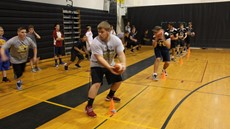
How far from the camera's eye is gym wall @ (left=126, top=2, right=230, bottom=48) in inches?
548

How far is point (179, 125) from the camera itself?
3.23 metres

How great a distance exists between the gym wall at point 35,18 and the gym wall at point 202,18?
6.81 m

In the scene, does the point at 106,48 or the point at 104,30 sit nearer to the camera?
the point at 104,30

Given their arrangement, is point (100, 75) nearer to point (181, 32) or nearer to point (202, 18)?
point (181, 32)

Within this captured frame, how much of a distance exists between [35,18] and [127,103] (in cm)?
672

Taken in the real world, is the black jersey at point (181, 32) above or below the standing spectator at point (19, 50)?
above

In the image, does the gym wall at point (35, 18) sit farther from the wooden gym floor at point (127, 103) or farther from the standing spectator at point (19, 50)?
the standing spectator at point (19, 50)

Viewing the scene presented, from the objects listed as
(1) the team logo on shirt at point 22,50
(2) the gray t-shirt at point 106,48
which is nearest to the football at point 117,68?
(2) the gray t-shirt at point 106,48

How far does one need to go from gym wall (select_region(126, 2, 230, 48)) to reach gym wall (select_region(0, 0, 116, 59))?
6809mm

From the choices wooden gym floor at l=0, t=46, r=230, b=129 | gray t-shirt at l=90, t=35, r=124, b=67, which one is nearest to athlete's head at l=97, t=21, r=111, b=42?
gray t-shirt at l=90, t=35, r=124, b=67

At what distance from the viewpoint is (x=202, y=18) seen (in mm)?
14438

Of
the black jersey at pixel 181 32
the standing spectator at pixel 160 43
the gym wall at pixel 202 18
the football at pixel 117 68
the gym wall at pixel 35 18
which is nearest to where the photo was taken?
the football at pixel 117 68

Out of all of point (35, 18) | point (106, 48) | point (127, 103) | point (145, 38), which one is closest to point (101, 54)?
point (106, 48)

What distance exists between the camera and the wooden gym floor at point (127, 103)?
10.8 feet
